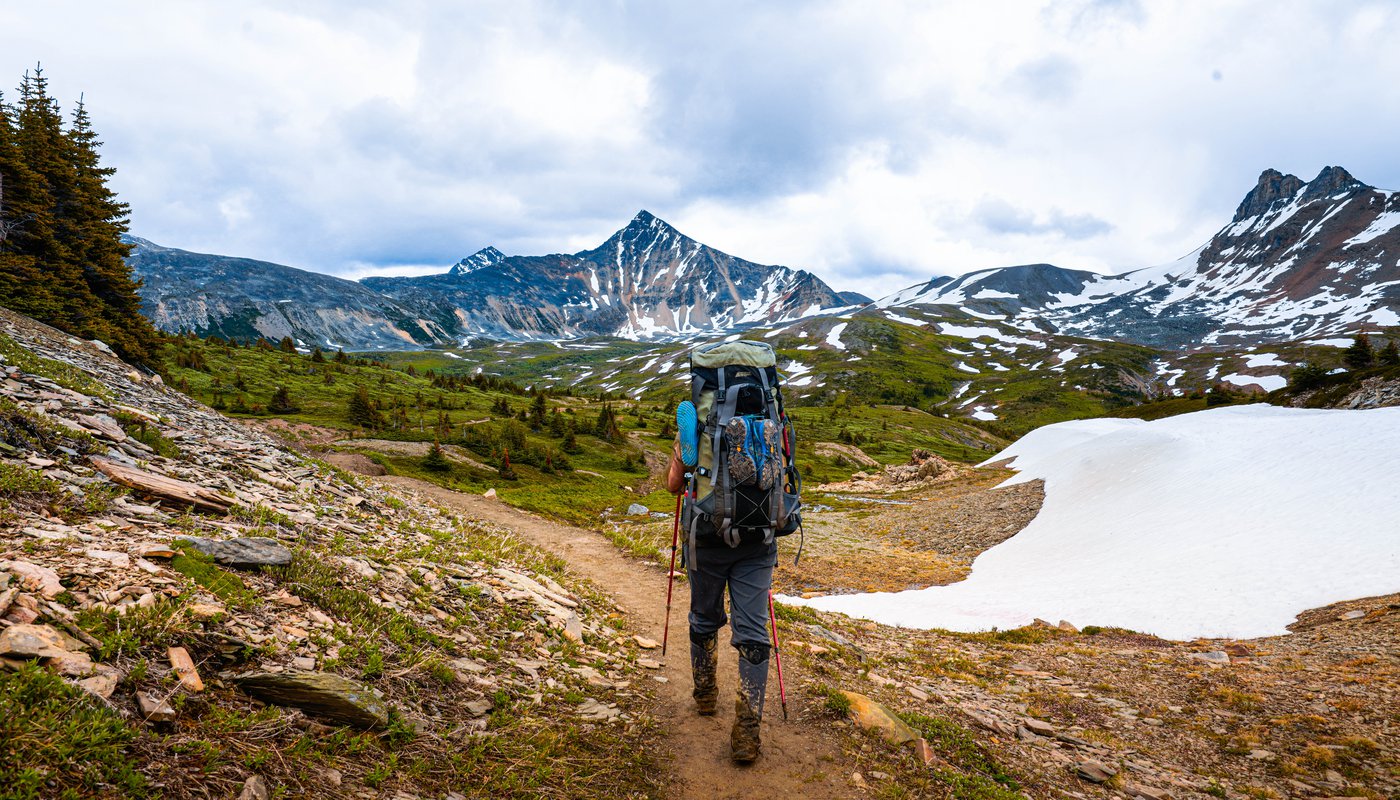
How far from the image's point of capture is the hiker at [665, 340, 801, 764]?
6.00 m

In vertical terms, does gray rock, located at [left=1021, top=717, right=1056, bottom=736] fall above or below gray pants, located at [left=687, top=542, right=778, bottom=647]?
below

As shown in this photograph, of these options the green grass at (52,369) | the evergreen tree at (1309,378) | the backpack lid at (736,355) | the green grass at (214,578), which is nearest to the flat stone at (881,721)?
the backpack lid at (736,355)

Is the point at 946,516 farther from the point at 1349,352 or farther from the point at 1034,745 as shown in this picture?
the point at 1349,352

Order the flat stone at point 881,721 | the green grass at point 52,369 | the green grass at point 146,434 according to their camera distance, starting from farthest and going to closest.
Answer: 1. the green grass at point 52,369
2. the green grass at point 146,434
3. the flat stone at point 881,721

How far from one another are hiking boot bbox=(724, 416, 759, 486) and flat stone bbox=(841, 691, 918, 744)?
11.6ft

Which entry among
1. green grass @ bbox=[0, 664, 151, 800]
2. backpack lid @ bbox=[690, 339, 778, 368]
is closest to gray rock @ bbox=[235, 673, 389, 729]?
green grass @ bbox=[0, 664, 151, 800]

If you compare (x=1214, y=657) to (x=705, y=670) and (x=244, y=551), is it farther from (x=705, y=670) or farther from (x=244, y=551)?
(x=244, y=551)

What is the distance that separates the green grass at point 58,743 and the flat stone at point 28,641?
22cm

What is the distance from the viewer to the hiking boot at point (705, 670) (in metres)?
6.72

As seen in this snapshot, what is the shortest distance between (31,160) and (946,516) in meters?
56.5

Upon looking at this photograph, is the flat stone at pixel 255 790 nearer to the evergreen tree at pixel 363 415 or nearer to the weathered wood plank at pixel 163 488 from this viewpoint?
the weathered wood plank at pixel 163 488

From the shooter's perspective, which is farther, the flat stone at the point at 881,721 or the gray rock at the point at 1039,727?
the gray rock at the point at 1039,727

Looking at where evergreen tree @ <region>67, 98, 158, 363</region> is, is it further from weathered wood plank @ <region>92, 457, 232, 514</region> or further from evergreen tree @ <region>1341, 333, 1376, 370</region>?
evergreen tree @ <region>1341, 333, 1376, 370</region>

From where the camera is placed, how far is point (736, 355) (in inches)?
255
